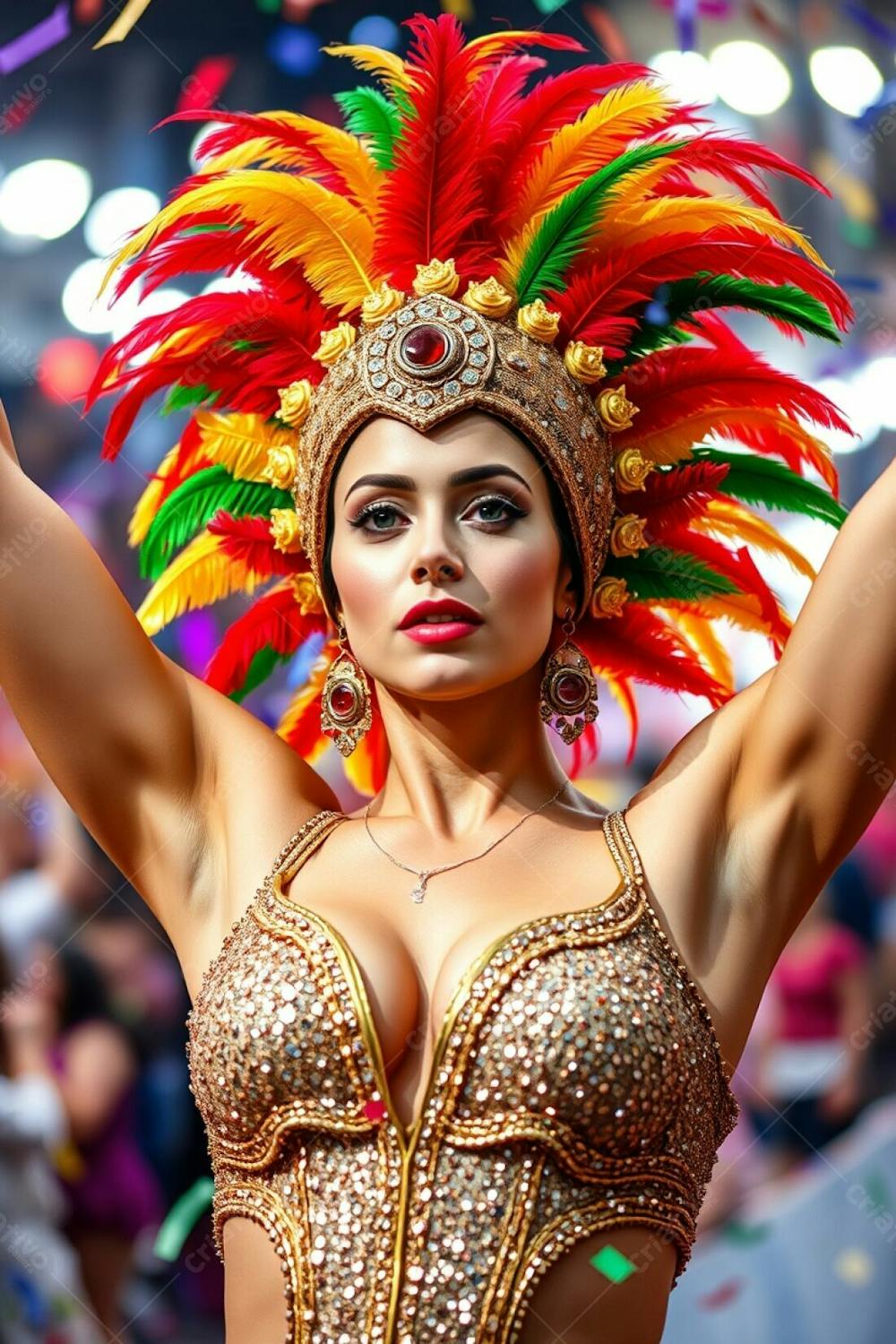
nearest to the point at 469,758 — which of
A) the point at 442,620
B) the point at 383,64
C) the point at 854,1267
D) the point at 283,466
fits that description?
the point at 442,620

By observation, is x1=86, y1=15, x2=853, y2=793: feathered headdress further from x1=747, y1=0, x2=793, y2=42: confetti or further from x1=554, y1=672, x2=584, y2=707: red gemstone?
x1=747, y1=0, x2=793, y2=42: confetti

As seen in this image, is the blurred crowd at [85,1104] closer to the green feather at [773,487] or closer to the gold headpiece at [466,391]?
the gold headpiece at [466,391]

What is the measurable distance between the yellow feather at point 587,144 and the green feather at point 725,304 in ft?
0.56

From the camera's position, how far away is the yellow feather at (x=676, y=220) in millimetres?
2373

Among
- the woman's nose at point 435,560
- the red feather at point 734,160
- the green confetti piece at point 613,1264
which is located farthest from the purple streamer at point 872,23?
the green confetti piece at point 613,1264

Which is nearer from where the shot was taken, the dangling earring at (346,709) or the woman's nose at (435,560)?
the woman's nose at (435,560)

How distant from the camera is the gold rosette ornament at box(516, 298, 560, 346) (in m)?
2.36

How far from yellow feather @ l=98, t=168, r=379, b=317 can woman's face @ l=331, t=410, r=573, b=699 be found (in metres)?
0.25

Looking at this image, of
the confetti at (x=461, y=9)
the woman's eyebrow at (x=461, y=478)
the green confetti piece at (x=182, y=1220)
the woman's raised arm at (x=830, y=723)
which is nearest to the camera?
the woman's raised arm at (x=830, y=723)

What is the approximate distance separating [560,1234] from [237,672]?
0.98 m

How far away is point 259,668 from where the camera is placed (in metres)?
2.65

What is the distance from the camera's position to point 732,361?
2.45m

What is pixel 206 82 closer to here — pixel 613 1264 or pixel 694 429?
pixel 694 429

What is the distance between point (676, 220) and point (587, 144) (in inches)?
6.4
